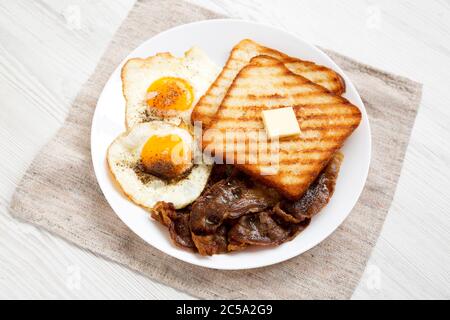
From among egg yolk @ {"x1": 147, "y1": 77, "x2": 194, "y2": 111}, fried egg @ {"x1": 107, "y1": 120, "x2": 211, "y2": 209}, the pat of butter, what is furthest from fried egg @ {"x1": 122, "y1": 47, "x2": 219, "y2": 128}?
the pat of butter

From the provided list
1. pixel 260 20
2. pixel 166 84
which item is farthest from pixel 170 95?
pixel 260 20

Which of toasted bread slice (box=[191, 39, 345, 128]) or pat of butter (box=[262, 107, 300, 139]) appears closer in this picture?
pat of butter (box=[262, 107, 300, 139])

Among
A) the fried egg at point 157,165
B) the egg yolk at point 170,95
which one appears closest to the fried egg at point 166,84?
the egg yolk at point 170,95

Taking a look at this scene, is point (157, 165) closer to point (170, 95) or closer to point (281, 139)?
point (170, 95)

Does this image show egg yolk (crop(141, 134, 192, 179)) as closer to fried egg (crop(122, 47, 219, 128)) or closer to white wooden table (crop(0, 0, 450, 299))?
fried egg (crop(122, 47, 219, 128))

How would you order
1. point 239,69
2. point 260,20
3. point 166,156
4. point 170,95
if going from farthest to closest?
1. point 260,20
2. point 239,69
3. point 170,95
4. point 166,156

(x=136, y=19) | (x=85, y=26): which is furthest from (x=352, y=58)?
→ (x=85, y=26)
